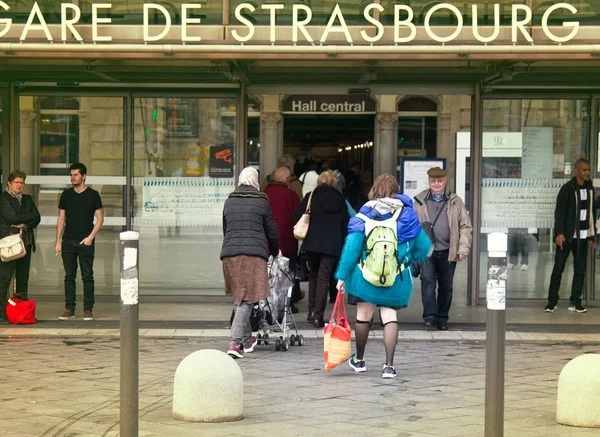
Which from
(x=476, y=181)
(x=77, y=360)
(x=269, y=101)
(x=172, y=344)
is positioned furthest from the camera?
(x=269, y=101)

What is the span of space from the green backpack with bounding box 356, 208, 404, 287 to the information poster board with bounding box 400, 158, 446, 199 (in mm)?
5597

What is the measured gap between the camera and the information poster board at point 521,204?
13203 mm

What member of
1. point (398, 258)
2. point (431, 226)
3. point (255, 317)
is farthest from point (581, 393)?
point (431, 226)

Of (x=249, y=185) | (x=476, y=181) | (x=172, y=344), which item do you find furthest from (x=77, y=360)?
(x=476, y=181)

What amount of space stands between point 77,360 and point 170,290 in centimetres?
420

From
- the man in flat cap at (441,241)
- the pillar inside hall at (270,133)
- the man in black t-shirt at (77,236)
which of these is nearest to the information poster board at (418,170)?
the pillar inside hall at (270,133)

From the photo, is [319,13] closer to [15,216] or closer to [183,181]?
[183,181]

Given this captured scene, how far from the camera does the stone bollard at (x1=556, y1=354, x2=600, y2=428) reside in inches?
263

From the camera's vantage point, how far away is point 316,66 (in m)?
11.1

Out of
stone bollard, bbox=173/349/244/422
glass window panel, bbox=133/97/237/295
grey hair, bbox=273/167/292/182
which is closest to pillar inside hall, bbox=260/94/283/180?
glass window panel, bbox=133/97/237/295

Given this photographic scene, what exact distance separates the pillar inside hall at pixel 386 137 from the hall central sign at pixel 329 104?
10.3 inches

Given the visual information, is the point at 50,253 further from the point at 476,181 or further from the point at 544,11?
the point at 544,11

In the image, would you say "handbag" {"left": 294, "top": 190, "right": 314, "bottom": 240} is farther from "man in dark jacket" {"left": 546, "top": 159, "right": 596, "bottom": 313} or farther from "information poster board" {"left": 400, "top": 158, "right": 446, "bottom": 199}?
"man in dark jacket" {"left": 546, "top": 159, "right": 596, "bottom": 313}

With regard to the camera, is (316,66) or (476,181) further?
(476,181)
